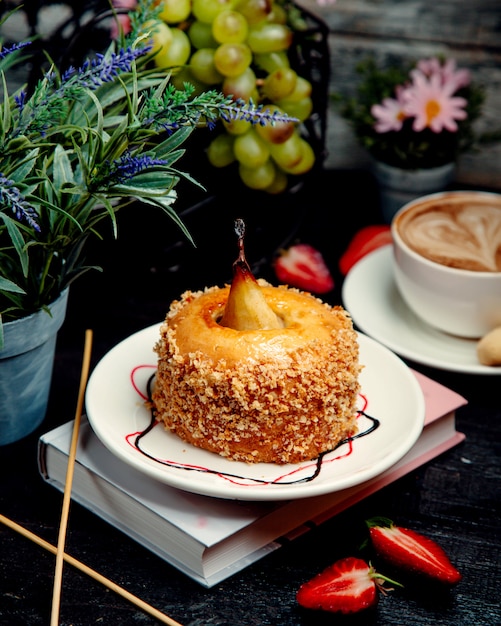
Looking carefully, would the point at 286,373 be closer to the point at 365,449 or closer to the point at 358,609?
the point at 365,449

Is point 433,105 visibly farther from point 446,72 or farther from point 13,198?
point 13,198

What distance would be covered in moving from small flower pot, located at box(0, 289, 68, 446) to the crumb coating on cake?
0.15m

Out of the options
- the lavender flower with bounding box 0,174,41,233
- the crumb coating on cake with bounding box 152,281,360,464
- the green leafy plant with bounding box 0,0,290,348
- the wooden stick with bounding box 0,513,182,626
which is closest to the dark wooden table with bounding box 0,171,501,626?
the wooden stick with bounding box 0,513,182,626

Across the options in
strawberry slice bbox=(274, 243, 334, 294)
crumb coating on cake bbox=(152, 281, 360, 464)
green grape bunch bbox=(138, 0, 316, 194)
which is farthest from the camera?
strawberry slice bbox=(274, 243, 334, 294)

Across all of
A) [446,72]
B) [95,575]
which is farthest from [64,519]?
[446,72]

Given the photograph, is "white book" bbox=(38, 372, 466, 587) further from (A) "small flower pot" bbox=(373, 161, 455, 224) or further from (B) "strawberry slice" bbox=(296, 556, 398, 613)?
(A) "small flower pot" bbox=(373, 161, 455, 224)

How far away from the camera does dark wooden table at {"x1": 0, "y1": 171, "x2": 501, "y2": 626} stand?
801 mm

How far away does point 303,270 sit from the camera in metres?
1.39

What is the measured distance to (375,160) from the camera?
158 cm

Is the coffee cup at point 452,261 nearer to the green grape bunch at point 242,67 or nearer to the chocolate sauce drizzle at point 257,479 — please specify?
the green grape bunch at point 242,67

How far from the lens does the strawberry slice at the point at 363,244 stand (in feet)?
4.79

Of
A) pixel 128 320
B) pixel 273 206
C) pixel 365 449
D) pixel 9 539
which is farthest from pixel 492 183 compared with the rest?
pixel 9 539

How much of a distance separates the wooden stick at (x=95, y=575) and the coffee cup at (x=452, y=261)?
→ 645 mm

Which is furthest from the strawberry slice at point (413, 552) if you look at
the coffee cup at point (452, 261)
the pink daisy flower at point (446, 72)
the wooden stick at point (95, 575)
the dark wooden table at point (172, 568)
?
the pink daisy flower at point (446, 72)
